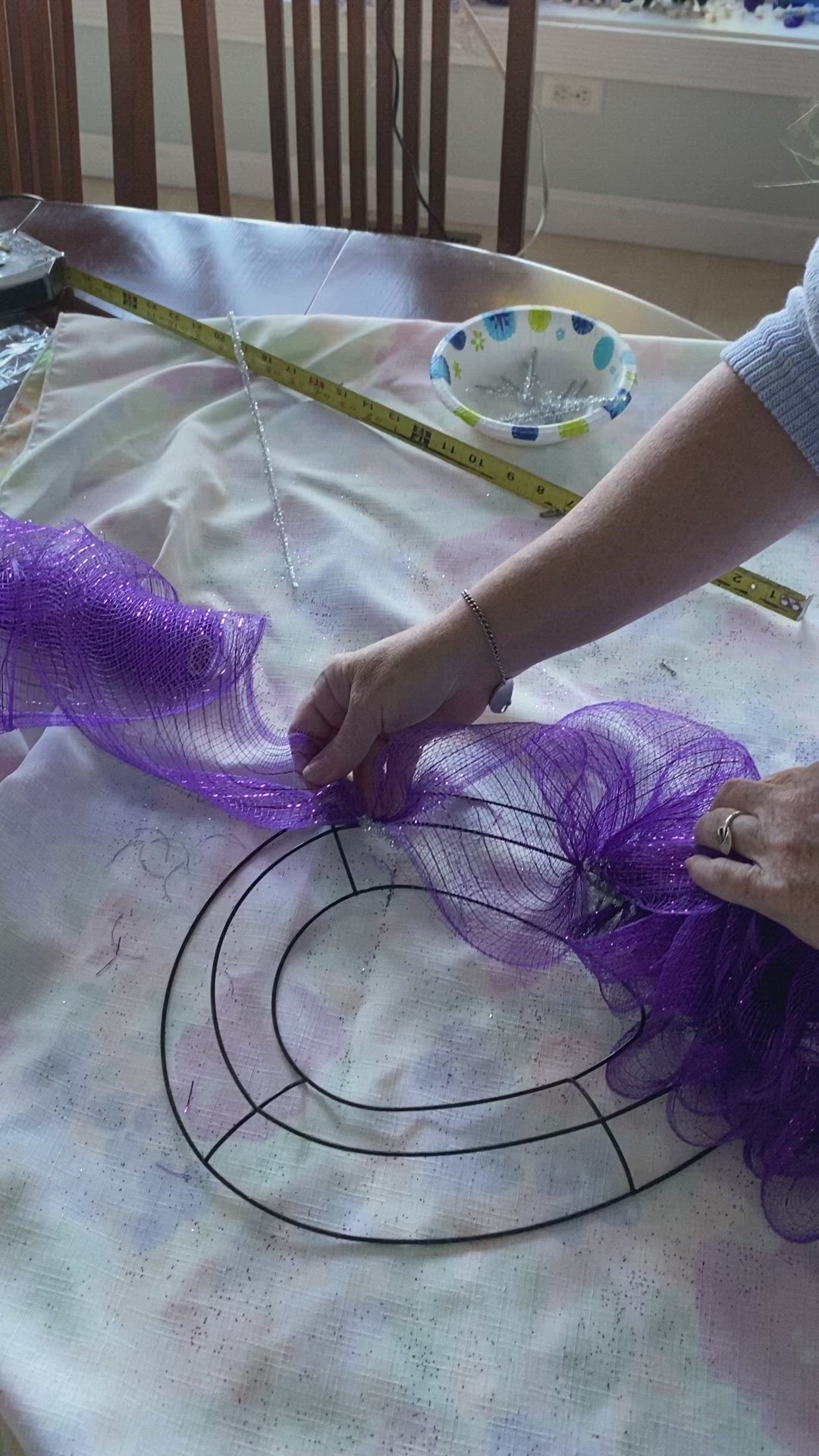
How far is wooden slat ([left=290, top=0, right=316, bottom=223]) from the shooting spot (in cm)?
161

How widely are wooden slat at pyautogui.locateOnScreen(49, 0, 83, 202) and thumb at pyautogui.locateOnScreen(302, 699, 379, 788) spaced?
118cm

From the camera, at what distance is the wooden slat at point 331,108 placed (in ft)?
5.32

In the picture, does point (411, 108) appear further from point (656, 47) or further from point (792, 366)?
point (656, 47)

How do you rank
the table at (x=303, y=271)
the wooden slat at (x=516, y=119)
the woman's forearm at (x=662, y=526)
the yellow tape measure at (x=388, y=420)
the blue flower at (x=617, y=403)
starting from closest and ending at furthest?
the woman's forearm at (x=662, y=526) → the yellow tape measure at (x=388, y=420) → the blue flower at (x=617, y=403) → the table at (x=303, y=271) → the wooden slat at (x=516, y=119)

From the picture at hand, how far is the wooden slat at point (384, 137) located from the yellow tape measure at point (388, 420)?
0.45 m

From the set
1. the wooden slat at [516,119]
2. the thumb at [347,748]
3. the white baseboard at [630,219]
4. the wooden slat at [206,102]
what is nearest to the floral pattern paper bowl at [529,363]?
the wooden slat at [516,119]

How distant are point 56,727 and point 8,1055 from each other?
29cm

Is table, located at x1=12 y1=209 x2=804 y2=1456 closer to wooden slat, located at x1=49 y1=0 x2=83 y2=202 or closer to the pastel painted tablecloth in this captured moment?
the pastel painted tablecloth

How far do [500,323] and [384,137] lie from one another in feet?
1.67

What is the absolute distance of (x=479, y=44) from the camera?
2.78 m

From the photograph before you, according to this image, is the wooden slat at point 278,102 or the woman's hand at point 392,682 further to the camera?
the wooden slat at point 278,102

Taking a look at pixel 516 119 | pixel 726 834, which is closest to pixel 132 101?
pixel 516 119

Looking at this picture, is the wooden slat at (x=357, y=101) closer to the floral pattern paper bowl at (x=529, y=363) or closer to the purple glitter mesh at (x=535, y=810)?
the floral pattern paper bowl at (x=529, y=363)

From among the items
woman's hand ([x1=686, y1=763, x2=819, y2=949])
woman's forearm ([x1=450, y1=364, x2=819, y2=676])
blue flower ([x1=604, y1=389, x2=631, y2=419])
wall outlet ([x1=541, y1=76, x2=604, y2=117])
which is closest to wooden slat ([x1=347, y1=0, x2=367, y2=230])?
blue flower ([x1=604, y1=389, x2=631, y2=419])
